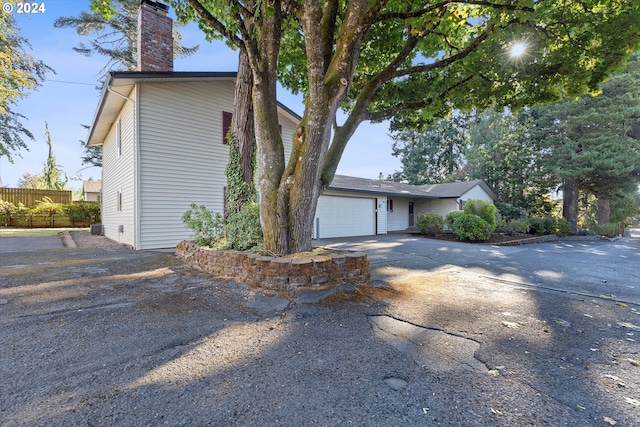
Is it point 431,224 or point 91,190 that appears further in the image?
point 91,190

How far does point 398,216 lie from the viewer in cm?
2033

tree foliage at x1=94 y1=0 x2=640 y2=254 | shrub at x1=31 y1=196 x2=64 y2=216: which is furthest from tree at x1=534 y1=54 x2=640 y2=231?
shrub at x1=31 y1=196 x2=64 y2=216

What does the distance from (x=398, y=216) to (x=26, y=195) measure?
23414 mm

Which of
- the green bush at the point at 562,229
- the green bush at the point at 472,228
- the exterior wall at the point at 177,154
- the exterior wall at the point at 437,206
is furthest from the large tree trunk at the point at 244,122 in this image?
the green bush at the point at 562,229

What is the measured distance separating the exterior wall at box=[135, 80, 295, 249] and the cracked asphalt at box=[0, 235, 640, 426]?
4.19 metres

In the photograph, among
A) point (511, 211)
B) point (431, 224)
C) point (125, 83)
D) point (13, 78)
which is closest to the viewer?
point (125, 83)

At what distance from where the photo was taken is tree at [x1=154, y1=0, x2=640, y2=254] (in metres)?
4.55

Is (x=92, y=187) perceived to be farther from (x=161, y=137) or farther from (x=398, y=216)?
(x=398, y=216)

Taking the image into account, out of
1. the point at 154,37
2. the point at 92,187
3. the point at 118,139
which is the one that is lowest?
the point at 92,187

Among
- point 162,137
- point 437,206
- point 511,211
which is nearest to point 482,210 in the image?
point 437,206

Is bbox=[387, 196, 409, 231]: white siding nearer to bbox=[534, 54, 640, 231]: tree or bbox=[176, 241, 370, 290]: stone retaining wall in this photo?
bbox=[534, 54, 640, 231]: tree

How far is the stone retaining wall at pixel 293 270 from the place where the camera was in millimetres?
4090

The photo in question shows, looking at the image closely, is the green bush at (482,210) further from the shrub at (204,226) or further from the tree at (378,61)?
the shrub at (204,226)

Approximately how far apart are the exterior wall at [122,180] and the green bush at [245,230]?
477 cm
